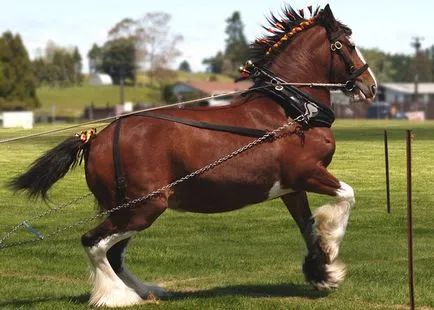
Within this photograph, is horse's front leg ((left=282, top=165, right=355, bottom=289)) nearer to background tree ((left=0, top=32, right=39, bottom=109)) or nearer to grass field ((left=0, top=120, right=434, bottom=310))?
grass field ((left=0, top=120, right=434, bottom=310))

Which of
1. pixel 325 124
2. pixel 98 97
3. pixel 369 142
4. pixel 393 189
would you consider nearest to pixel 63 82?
pixel 98 97

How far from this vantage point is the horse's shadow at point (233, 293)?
9070 millimetres

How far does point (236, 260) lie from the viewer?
1173 cm

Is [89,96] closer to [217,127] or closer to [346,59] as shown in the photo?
[346,59]

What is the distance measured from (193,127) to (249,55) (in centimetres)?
150

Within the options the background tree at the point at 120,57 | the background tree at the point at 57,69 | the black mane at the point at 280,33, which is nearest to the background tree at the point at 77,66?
the background tree at the point at 57,69

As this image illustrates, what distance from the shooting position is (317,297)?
30.0 feet

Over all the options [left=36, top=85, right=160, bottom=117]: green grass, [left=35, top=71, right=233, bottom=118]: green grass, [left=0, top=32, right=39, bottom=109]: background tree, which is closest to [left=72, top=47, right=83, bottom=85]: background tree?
[left=35, top=71, right=233, bottom=118]: green grass

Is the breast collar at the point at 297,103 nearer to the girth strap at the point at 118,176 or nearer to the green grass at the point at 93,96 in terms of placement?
the girth strap at the point at 118,176

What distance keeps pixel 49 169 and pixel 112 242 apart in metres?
1.07

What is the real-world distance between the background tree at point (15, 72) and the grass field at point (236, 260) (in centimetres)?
7149

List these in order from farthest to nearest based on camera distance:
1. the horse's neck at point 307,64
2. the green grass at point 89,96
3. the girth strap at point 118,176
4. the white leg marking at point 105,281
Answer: the green grass at point 89,96, the horse's neck at point 307,64, the white leg marking at point 105,281, the girth strap at point 118,176

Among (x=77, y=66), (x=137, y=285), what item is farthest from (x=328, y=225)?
(x=77, y=66)

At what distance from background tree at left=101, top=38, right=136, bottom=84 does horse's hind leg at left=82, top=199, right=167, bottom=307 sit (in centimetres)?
11910
